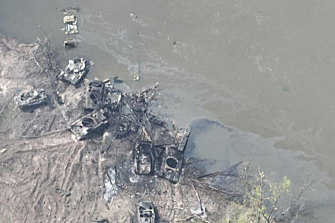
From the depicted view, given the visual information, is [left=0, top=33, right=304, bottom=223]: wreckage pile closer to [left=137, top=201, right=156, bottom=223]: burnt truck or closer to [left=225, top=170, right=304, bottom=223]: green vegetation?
[left=137, top=201, right=156, bottom=223]: burnt truck

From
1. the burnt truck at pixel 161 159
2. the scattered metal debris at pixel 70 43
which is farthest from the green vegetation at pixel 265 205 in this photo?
the scattered metal debris at pixel 70 43

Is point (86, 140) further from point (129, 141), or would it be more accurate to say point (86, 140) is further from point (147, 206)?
point (147, 206)

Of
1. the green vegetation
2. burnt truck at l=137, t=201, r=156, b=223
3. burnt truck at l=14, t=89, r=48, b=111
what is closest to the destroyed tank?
burnt truck at l=14, t=89, r=48, b=111

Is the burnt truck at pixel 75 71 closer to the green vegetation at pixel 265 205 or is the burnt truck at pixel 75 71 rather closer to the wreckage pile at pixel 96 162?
the wreckage pile at pixel 96 162

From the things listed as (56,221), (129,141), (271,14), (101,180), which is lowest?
(56,221)

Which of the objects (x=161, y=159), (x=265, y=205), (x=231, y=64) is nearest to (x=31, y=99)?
(x=161, y=159)

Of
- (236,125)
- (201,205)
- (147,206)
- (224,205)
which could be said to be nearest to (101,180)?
(147,206)
